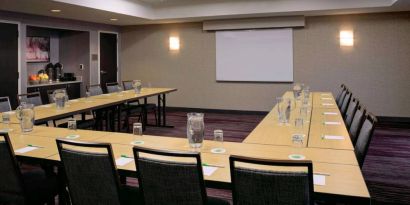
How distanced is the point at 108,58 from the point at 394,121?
23.0 feet

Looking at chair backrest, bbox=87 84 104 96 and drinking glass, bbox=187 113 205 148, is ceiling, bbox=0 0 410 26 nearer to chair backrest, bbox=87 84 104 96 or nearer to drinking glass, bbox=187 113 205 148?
chair backrest, bbox=87 84 104 96

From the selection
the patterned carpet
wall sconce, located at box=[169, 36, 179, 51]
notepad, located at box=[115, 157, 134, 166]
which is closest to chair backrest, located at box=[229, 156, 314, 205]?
notepad, located at box=[115, 157, 134, 166]

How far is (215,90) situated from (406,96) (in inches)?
165

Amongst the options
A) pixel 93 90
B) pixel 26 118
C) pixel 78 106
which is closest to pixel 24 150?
pixel 26 118

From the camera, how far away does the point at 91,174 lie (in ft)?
6.27

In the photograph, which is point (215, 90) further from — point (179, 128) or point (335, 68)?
point (335, 68)

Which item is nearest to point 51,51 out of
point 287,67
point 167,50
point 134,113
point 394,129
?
point 167,50

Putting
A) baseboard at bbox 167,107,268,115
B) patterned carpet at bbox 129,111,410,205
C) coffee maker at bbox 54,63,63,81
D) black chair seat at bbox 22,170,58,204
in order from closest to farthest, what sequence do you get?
black chair seat at bbox 22,170,58,204 → patterned carpet at bbox 129,111,410,205 → baseboard at bbox 167,107,268,115 → coffee maker at bbox 54,63,63,81

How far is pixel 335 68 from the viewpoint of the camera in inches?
303

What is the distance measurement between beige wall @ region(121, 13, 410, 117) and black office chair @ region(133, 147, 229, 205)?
21.8 ft

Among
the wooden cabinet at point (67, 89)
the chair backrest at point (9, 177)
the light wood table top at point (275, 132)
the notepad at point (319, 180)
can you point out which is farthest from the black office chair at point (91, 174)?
the wooden cabinet at point (67, 89)

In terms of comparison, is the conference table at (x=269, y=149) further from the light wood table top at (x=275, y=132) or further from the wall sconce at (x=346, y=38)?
the wall sconce at (x=346, y=38)

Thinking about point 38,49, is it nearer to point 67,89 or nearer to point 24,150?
point 67,89

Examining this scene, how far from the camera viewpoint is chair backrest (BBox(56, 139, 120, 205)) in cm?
185
